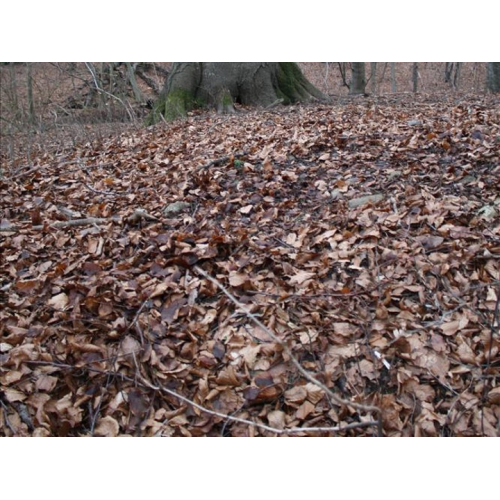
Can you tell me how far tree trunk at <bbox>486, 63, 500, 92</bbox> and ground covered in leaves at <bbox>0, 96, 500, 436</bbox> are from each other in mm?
5243

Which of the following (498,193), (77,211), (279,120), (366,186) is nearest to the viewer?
(498,193)

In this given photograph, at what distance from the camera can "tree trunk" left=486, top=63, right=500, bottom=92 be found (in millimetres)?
7780

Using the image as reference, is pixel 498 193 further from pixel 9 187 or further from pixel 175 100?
pixel 175 100

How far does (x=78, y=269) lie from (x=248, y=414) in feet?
4.99

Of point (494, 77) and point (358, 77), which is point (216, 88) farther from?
point (494, 77)

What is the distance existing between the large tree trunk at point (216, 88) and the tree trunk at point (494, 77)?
168 inches

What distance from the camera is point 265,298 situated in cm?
223

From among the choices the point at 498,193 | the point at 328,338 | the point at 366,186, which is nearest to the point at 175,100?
the point at 366,186

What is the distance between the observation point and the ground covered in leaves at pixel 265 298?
5.75ft

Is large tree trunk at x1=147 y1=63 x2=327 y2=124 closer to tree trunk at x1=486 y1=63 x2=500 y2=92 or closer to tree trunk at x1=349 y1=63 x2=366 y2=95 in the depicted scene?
tree trunk at x1=349 y1=63 x2=366 y2=95

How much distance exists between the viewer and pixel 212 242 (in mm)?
2625

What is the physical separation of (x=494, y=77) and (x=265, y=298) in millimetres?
8245

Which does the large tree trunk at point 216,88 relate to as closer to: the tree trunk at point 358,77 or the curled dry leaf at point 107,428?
the tree trunk at point 358,77

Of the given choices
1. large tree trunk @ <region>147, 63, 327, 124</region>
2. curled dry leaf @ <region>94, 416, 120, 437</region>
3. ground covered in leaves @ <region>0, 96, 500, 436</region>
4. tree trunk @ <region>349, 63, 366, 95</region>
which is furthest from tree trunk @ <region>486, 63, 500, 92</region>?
curled dry leaf @ <region>94, 416, 120, 437</region>
